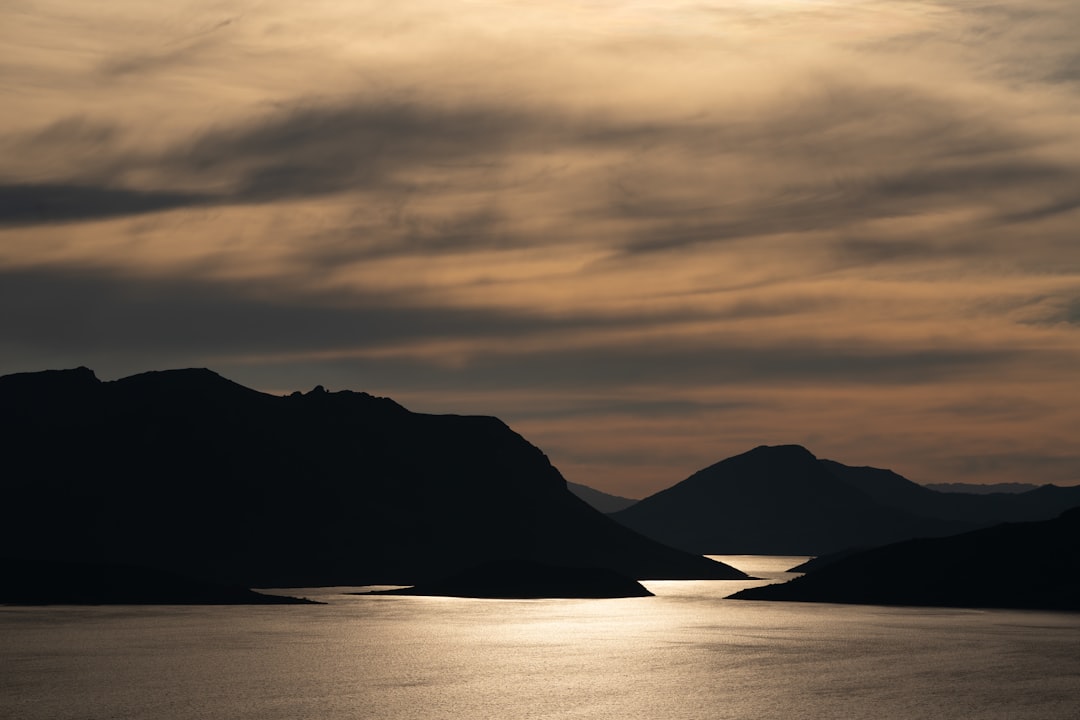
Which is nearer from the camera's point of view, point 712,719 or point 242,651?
point 712,719

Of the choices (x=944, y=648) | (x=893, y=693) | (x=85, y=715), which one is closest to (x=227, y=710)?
(x=85, y=715)

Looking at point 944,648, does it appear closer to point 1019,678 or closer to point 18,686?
point 1019,678

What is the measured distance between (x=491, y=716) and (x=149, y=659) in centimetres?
6569

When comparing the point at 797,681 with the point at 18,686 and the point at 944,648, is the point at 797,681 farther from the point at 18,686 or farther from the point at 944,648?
the point at 18,686

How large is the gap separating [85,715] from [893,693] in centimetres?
7607

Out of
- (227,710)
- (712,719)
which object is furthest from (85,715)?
(712,719)

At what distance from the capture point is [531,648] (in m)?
194

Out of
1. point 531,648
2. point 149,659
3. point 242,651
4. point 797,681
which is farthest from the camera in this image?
point 531,648

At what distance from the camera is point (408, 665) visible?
165 meters

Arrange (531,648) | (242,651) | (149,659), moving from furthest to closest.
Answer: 1. (531,648)
2. (242,651)
3. (149,659)

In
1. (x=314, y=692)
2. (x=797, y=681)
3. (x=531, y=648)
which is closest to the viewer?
(x=314, y=692)

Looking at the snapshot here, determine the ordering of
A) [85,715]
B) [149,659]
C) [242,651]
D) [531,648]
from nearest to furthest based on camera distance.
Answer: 1. [85,715]
2. [149,659]
3. [242,651]
4. [531,648]

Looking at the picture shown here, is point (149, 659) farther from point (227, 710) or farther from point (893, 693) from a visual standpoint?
point (893, 693)

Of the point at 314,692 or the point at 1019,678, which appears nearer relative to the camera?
the point at 314,692
